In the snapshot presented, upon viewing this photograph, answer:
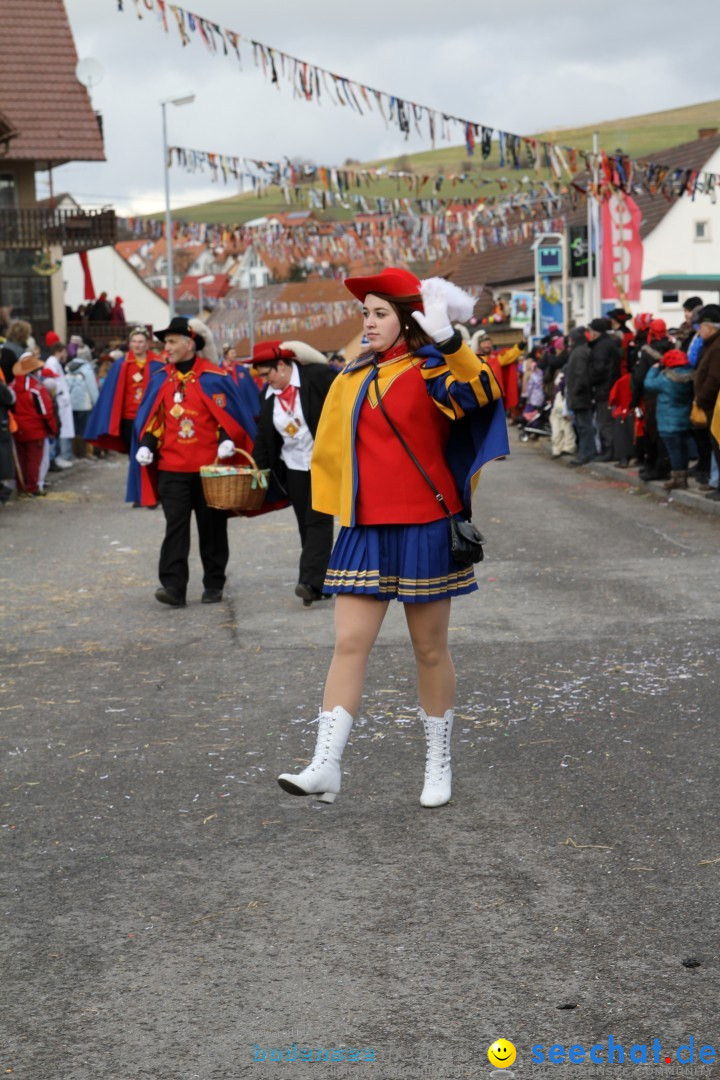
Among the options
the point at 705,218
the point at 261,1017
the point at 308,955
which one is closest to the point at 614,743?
the point at 308,955

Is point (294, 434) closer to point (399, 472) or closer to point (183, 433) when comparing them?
point (183, 433)

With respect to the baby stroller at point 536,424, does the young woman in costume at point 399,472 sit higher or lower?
higher

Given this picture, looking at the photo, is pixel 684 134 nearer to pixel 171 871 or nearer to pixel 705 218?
pixel 705 218

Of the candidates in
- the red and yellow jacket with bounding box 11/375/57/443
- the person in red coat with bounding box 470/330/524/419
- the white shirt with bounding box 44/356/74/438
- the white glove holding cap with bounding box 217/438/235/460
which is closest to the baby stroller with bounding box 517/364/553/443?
the person in red coat with bounding box 470/330/524/419

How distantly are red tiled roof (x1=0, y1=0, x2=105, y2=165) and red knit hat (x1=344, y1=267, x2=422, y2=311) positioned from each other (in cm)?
3503

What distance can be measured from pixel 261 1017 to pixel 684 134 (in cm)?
12168

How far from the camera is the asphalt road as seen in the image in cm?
371

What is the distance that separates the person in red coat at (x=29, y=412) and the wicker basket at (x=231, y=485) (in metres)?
8.80

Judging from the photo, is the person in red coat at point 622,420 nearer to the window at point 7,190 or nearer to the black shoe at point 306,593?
the black shoe at point 306,593

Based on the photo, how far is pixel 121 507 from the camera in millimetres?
18344

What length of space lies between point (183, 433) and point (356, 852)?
592cm

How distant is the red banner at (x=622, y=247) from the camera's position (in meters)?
27.9

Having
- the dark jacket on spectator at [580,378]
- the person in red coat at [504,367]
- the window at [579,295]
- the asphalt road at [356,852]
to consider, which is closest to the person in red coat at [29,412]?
the person in red coat at [504,367]

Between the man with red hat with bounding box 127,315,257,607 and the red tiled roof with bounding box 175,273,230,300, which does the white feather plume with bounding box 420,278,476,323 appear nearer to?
the man with red hat with bounding box 127,315,257,607
